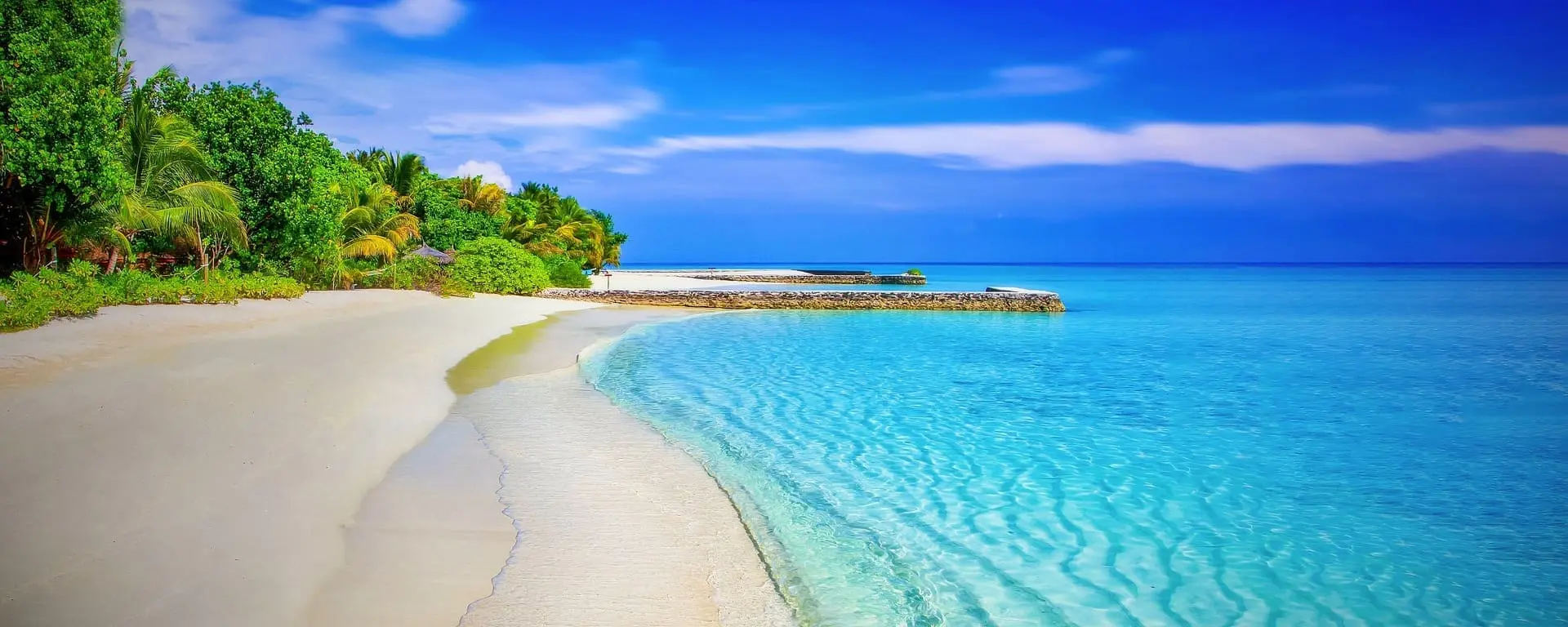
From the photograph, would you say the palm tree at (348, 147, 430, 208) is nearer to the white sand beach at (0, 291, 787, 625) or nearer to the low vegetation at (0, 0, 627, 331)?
the low vegetation at (0, 0, 627, 331)

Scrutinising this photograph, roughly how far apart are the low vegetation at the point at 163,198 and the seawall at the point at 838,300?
4333 mm

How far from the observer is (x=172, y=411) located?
28.0 ft

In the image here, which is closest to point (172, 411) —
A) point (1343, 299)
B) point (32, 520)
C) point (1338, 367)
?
point (32, 520)

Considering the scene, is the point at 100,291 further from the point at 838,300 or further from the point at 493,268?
the point at 838,300

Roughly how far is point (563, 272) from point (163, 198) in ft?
72.1

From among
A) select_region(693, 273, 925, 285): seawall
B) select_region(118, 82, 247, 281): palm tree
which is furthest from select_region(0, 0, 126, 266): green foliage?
select_region(693, 273, 925, 285): seawall

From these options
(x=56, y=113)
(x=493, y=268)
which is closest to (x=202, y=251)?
(x=56, y=113)

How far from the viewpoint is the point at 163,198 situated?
20.2 metres

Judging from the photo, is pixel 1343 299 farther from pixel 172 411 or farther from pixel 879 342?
pixel 172 411

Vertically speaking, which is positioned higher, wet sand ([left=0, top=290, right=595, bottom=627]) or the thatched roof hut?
the thatched roof hut

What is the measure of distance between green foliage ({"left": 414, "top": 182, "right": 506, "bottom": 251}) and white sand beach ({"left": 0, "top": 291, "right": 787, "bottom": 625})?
26.5 m

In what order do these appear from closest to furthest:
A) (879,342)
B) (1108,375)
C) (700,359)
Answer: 1. (1108,375)
2. (700,359)
3. (879,342)

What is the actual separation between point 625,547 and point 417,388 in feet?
26.0

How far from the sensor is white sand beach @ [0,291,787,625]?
15.5ft
